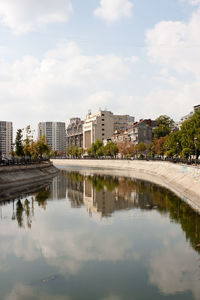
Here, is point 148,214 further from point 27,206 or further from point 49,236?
point 27,206

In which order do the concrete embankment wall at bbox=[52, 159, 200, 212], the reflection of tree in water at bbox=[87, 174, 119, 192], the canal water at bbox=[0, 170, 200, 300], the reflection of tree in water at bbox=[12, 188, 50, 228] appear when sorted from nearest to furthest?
1. the canal water at bbox=[0, 170, 200, 300]
2. the reflection of tree in water at bbox=[12, 188, 50, 228]
3. the concrete embankment wall at bbox=[52, 159, 200, 212]
4. the reflection of tree in water at bbox=[87, 174, 119, 192]

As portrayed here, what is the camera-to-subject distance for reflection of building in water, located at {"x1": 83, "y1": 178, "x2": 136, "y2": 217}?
44.8 m

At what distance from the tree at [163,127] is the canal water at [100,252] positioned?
107780mm

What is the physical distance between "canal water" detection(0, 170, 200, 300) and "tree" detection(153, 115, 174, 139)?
354 ft

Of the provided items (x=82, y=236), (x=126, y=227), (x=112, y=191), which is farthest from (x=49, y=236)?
(x=112, y=191)

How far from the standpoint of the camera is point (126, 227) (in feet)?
113

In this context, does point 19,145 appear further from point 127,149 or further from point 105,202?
point 127,149

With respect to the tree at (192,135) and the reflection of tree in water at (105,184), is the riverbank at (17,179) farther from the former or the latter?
the tree at (192,135)

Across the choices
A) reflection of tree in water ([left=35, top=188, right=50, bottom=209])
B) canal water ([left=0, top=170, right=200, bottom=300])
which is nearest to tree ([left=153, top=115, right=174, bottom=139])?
reflection of tree in water ([left=35, top=188, right=50, bottom=209])

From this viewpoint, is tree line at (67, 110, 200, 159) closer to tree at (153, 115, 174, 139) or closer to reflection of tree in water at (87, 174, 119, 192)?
tree at (153, 115, 174, 139)

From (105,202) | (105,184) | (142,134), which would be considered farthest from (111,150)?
(105,202)

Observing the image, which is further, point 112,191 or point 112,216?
point 112,191

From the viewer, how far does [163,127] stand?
502ft

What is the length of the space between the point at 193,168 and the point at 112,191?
17.3 metres
